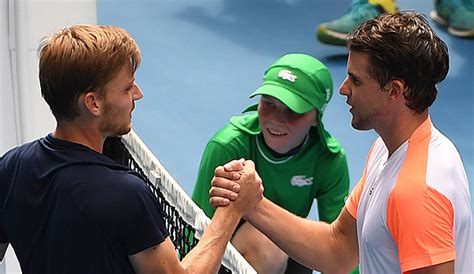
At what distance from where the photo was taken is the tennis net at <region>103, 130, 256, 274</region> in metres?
3.06

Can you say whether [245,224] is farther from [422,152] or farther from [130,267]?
[130,267]

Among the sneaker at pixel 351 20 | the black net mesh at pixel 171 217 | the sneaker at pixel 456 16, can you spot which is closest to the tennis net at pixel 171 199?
the black net mesh at pixel 171 217

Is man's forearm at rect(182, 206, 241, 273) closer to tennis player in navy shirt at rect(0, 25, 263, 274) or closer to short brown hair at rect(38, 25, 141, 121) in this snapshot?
tennis player in navy shirt at rect(0, 25, 263, 274)

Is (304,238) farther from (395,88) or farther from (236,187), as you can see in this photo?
(395,88)

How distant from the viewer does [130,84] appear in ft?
7.49

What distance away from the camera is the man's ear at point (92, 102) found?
7.28 feet

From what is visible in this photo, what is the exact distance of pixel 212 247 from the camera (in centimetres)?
251

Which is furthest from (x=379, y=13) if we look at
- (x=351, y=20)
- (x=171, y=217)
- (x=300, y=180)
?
(x=171, y=217)

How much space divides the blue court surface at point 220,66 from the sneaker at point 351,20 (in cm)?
12

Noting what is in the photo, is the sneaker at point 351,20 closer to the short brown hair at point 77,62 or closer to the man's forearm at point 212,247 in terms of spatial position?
the man's forearm at point 212,247

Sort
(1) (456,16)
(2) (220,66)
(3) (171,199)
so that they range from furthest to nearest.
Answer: (1) (456,16) < (2) (220,66) < (3) (171,199)

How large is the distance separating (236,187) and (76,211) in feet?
2.35

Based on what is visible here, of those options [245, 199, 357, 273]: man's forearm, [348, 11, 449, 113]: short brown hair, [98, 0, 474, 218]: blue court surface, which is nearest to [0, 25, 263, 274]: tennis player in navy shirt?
[348, 11, 449, 113]: short brown hair

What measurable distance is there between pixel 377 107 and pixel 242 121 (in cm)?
131
